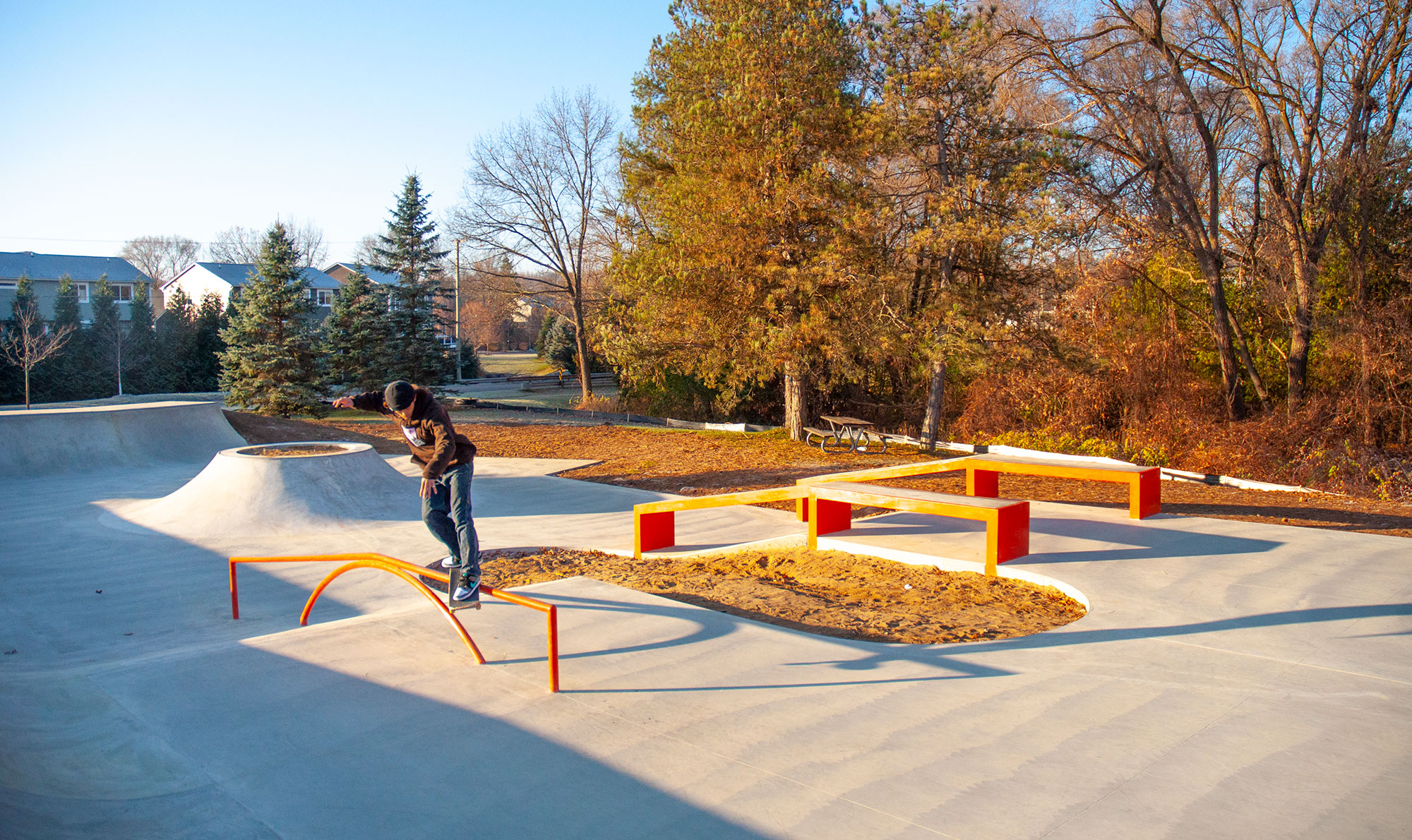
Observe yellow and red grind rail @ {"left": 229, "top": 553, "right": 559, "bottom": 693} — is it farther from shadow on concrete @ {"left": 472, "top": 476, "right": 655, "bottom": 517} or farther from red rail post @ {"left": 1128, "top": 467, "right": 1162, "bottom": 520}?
red rail post @ {"left": 1128, "top": 467, "right": 1162, "bottom": 520}

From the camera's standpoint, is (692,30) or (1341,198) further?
(692,30)

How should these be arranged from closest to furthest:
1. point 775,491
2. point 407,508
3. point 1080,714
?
1. point 1080,714
2. point 775,491
3. point 407,508

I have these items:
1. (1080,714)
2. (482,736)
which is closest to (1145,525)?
(1080,714)

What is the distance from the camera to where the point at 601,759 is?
12.2ft

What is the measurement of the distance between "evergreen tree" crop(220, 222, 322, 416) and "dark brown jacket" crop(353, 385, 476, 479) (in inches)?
842

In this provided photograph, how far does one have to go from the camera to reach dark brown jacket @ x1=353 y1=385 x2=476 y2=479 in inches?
210

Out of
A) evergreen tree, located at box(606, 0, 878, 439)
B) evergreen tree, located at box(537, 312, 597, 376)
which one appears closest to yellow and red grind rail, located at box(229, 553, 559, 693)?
evergreen tree, located at box(606, 0, 878, 439)

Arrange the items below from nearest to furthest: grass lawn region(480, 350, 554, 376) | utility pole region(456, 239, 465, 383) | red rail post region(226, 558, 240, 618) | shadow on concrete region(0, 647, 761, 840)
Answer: shadow on concrete region(0, 647, 761, 840)
red rail post region(226, 558, 240, 618)
utility pole region(456, 239, 465, 383)
grass lawn region(480, 350, 554, 376)

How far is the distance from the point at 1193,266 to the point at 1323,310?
2271mm

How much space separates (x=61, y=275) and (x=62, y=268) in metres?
1.72

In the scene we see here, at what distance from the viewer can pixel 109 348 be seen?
31484 millimetres

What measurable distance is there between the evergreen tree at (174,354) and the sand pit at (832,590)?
32.0m

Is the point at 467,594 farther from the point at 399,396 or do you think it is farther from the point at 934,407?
the point at 934,407

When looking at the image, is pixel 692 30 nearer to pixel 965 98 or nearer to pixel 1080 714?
pixel 965 98
